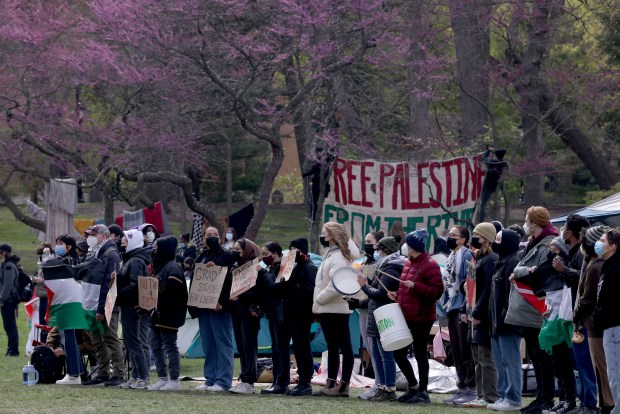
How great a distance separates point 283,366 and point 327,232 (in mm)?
1591

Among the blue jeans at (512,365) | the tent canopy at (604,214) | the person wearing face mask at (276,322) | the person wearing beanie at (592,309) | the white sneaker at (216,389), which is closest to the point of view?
the person wearing beanie at (592,309)

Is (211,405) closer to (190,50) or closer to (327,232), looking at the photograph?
(327,232)

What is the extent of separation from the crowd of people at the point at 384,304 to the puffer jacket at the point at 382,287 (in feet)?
0.04

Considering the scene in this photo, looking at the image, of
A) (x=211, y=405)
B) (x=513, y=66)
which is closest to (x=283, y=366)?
(x=211, y=405)

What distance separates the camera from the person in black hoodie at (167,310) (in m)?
12.8

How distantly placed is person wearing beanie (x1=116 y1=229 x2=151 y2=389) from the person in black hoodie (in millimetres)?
185

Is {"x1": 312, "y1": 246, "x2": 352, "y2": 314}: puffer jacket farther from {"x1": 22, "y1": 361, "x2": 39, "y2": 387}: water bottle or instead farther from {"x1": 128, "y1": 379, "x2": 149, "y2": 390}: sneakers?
{"x1": 22, "y1": 361, "x2": 39, "y2": 387}: water bottle

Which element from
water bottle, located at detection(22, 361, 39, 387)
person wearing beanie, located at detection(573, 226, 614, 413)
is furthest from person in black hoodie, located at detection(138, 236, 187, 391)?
person wearing beanie, located at detection(573, 226, 614, 413)

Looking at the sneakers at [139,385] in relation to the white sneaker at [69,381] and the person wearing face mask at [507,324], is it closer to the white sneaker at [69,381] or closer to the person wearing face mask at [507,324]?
the white sneaker at [69,381]

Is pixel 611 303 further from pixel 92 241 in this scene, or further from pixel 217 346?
pixel 92 241

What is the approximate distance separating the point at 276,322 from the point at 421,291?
195 centimetres

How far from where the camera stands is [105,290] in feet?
44.3

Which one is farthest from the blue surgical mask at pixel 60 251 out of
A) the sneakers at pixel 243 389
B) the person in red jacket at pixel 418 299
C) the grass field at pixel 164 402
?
the person in red jacket at pixel 418 299

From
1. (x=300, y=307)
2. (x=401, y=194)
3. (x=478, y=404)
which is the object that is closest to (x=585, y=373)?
(x=478, y=404)
